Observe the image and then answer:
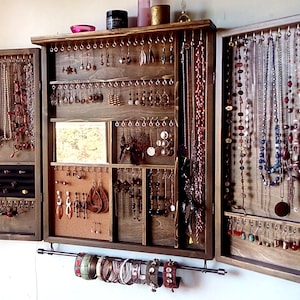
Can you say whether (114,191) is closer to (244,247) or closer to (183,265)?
(183,265)

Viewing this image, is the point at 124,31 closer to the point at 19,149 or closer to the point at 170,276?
the point at 19,149

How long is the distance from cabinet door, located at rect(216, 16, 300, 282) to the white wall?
0.50 feet

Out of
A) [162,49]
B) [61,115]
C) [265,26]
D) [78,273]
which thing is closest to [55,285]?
[78,273]

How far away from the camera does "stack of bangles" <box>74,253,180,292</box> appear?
1.78 m

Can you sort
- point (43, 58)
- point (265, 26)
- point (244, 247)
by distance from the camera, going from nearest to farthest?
point (265, 26) → point (244, 247) → point (43, 58)

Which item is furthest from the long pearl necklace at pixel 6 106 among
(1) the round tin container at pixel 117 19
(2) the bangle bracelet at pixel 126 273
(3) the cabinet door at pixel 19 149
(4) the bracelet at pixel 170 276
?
(4) the bracelet at pixel 170 276

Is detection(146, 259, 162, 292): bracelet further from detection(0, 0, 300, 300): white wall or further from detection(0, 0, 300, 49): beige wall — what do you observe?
detection(0, 0, 300, 49): beige wall

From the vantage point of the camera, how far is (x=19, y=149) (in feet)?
6.48

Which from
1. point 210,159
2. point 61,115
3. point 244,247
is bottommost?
point 244,247

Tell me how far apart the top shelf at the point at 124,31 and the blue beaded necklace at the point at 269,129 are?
26 cm

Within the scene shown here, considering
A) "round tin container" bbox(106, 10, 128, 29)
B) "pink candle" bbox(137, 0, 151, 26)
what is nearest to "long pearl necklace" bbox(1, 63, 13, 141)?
"round tin container" bbox(106, 10, 128, 29)

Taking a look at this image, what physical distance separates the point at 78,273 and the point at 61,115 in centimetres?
72

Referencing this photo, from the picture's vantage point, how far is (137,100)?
70.4 inches

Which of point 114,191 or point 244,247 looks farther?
point 114,191
